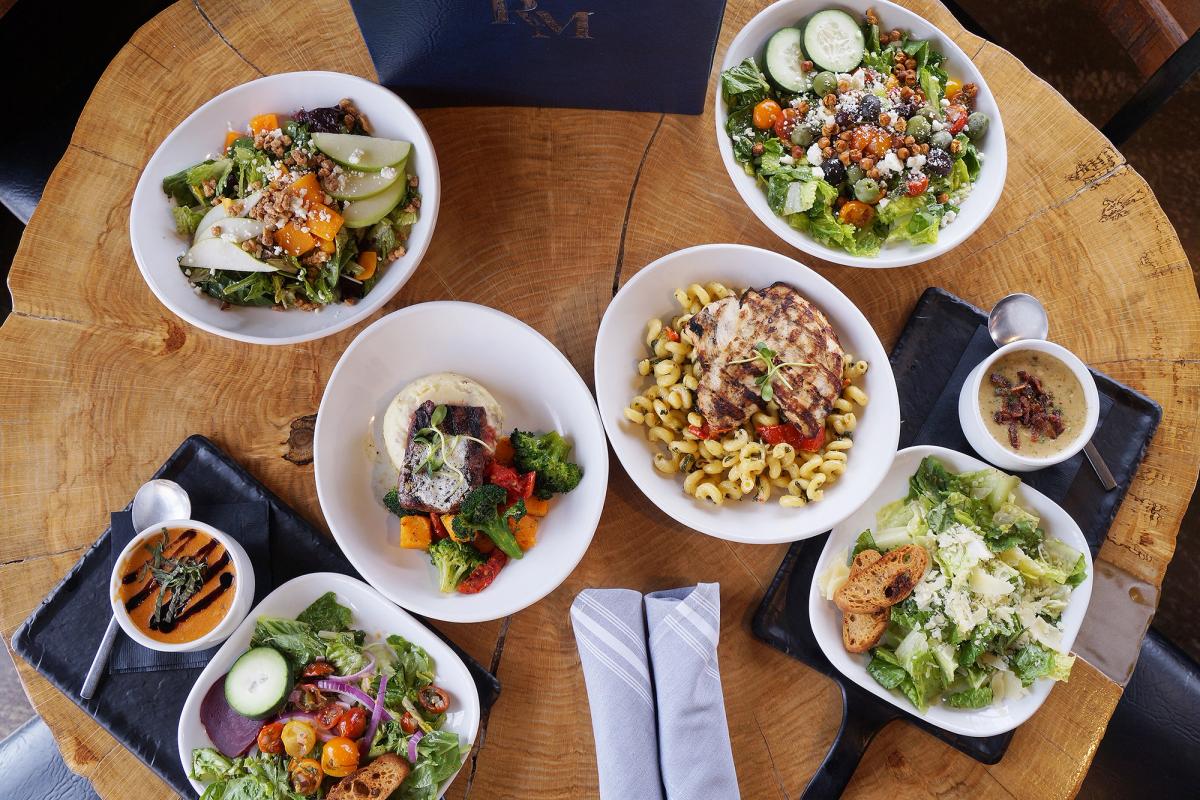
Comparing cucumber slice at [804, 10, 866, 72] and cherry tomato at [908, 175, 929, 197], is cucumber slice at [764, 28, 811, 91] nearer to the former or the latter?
cucumber slice at [804, 10, 866, 72]

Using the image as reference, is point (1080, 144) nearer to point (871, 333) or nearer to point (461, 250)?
point (871, 333)

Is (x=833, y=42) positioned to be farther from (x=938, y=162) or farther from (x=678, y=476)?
(x=678, y=476)

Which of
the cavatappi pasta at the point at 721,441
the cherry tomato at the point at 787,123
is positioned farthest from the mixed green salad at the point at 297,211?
the cherry tomato at the point at 787,123

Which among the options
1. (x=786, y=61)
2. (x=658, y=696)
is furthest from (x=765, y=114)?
(x=658, y=696)

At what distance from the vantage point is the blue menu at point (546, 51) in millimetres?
2857

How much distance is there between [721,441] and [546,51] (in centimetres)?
164

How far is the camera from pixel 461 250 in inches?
136

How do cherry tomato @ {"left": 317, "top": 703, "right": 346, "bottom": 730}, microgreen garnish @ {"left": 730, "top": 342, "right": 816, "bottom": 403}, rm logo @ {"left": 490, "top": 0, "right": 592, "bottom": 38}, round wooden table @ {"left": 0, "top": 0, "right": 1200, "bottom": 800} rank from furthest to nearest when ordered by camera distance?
1. round wooden table @ {"left": 0, "top": 0, "right": 1200, "bottom": 800}
2. cherry tomato @ {"left": 317, "top": 703, "right": 346, "bottom": 730}
3. microgreen garnish @ {"left": 730, "top": 342, "right": 816, "bottom": 403}
4. rm logo @ {"left": 490, "top": 0, "right": 592, "bottom": 38}

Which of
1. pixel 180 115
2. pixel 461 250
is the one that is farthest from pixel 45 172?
pixel 461 250

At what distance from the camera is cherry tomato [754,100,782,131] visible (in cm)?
326

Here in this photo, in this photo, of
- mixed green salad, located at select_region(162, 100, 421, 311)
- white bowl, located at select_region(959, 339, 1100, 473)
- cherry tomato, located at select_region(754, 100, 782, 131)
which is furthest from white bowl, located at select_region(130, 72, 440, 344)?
white bowl, located at select_region(959, 339, 1100, 473)

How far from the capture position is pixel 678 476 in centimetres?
322

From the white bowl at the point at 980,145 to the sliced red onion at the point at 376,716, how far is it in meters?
2.30

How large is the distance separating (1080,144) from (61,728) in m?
4.84
